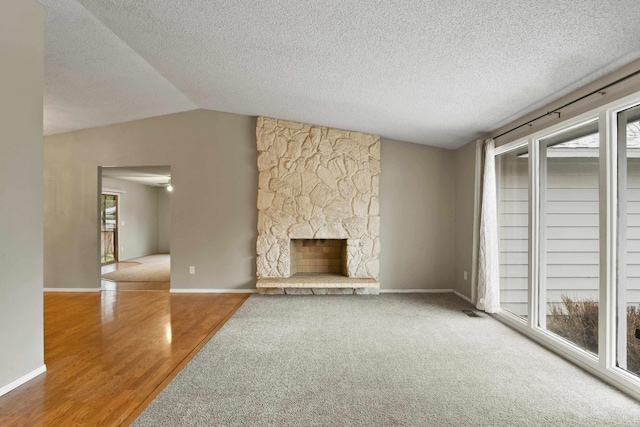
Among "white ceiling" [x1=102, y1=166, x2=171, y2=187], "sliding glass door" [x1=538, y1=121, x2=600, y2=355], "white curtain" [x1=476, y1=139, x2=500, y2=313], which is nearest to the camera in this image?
"sliding glass door" [x1=538, y1=121, x2=600, y2=355]

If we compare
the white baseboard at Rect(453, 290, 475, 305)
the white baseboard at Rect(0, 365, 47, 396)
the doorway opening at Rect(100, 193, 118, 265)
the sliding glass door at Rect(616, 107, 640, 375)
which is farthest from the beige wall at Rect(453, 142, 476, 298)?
the doorway opening at Rect(100, 193, 118, 265)

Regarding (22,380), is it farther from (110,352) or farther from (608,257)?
(608,257)

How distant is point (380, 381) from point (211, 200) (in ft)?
12.4

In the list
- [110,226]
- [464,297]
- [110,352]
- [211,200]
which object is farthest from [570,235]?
[110,226]

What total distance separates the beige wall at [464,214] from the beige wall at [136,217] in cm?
812

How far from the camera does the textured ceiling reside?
204cm

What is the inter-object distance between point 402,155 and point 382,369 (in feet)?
11.7

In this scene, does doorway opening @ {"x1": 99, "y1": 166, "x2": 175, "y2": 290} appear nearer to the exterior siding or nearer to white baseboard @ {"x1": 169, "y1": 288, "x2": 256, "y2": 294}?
white baseboard @ {"x1": 169, "y1": 288, "x2": 256, "y2": 294}

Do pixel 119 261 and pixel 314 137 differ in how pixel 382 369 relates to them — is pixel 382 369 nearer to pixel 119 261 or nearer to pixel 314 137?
pixel 314 137

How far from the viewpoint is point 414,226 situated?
→ 5.32 m

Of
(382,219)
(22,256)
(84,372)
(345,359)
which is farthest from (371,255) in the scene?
(22,256)

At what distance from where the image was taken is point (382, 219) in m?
5.31

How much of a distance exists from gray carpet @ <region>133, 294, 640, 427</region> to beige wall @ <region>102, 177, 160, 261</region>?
711cm

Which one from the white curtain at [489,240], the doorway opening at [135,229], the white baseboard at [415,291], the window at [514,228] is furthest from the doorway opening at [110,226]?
the window at [514,228]
